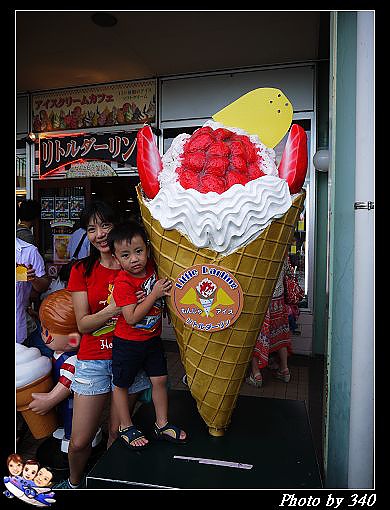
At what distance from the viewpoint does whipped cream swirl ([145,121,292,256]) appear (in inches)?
61.8

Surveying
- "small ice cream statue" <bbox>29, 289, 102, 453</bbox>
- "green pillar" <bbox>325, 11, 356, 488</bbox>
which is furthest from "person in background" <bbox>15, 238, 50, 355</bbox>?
"green pillar" <bbox>325, 11, 356, 488</bbox>

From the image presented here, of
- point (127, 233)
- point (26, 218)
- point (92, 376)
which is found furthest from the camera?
point (26, 218)

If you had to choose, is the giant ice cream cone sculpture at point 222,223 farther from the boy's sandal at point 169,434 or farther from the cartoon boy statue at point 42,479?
the cartoon boy statue at point 42,479

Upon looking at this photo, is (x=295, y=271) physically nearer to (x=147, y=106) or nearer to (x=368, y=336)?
(x=147, y=106)

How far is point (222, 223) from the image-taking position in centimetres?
157

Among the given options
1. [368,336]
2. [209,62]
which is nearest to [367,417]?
[368,336]

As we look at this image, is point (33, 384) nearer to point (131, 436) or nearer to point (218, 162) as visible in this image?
point (131, 436)

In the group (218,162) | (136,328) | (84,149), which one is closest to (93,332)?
(136,328)

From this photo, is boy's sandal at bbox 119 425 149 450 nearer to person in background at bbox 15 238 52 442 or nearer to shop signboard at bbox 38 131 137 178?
person in background at bbox 15 238 52 442

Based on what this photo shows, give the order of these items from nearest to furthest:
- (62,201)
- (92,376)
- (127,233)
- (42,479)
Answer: (42,479) → (127,233) → (92,376) → (62,201)

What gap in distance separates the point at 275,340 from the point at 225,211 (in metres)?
2.98

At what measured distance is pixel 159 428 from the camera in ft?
5.85

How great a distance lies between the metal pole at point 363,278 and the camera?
1.57 m

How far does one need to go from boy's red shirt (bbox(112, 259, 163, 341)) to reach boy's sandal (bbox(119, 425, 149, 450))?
0.38m
